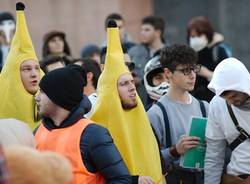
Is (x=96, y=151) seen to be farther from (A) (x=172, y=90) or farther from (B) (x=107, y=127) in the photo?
(A) (x=172, y=90)

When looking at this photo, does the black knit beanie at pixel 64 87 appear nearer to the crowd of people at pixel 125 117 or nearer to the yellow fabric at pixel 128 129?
the crowd of people at pixel 125 117

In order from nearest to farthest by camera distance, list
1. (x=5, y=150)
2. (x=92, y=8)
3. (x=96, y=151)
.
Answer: (x=5, y=150), (x=96, y=151), (x=92, y=8)

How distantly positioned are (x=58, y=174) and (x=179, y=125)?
2.94m

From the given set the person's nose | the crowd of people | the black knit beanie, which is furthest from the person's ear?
the black knit beanie

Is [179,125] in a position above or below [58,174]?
below

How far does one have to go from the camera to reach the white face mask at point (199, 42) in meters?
10.1

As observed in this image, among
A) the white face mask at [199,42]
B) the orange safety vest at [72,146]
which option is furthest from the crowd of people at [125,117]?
the white face mask at [199,42]

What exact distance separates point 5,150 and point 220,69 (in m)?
2.72

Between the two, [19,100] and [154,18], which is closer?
[19,100]

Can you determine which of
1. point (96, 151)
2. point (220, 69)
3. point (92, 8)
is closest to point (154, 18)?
point (92, 8)

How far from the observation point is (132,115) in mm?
6480

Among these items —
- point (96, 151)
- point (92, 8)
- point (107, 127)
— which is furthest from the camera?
point (92, 8)

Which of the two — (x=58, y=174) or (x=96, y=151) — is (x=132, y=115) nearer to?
(x=96, y=151)

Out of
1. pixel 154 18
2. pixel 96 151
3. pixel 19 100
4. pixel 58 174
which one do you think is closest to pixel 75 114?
pixel 96 151
